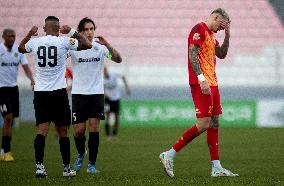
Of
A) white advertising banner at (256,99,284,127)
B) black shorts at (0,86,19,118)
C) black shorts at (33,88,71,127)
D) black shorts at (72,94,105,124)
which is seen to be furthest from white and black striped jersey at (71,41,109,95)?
white advertising banner at (256,99,284,127)

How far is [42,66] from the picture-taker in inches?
452

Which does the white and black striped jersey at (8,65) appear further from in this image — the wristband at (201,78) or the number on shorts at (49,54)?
the wristband at (201,78)

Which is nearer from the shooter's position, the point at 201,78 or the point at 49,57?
the point at 201,78

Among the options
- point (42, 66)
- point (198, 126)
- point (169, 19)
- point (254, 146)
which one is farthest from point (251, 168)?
point (169, 19)

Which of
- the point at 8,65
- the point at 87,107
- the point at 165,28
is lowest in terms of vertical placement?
the point at 87,107

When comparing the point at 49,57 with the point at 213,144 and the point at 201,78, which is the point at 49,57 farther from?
the point at 213,144

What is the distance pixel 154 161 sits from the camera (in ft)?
48.7

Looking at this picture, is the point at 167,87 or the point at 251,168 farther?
the point at 167,87

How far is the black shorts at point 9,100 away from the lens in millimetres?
15633

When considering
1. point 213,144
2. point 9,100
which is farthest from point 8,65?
point 213,144

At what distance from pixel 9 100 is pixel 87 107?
3.23 metres

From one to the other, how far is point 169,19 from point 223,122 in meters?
4.91

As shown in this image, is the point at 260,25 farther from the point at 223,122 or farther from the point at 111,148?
the point at 111,148

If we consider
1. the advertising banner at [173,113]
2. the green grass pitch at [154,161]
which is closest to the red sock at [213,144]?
the green grass pitch at [154,161]
